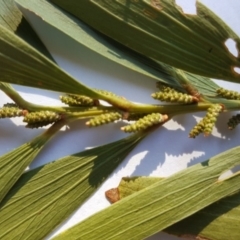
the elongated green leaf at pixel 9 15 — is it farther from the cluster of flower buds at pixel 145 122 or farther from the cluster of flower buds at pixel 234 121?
the cluster of flower buds at pixel 234 121

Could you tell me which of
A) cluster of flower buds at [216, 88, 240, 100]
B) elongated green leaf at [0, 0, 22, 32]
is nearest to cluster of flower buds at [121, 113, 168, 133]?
cluster of flower buds at [216, 88, 240, 100]

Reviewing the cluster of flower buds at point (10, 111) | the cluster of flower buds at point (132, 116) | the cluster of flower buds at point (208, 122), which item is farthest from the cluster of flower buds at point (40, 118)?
the cluster of flower buds at point (208, 122)

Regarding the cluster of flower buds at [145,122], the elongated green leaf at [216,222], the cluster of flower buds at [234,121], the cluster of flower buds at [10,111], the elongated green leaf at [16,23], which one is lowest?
the elongated green leaf at [216,222]

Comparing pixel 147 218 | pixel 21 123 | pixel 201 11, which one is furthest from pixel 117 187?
pixel 201 11

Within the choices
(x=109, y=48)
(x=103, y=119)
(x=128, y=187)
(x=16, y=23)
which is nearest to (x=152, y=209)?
(x=128, y=187)

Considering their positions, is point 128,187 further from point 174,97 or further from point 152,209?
point 174,97

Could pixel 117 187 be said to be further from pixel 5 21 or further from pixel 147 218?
pixel 5 21

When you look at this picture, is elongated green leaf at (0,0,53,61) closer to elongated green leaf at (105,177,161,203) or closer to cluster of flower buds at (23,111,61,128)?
cluster of flower buds at (23,111,61,128)
